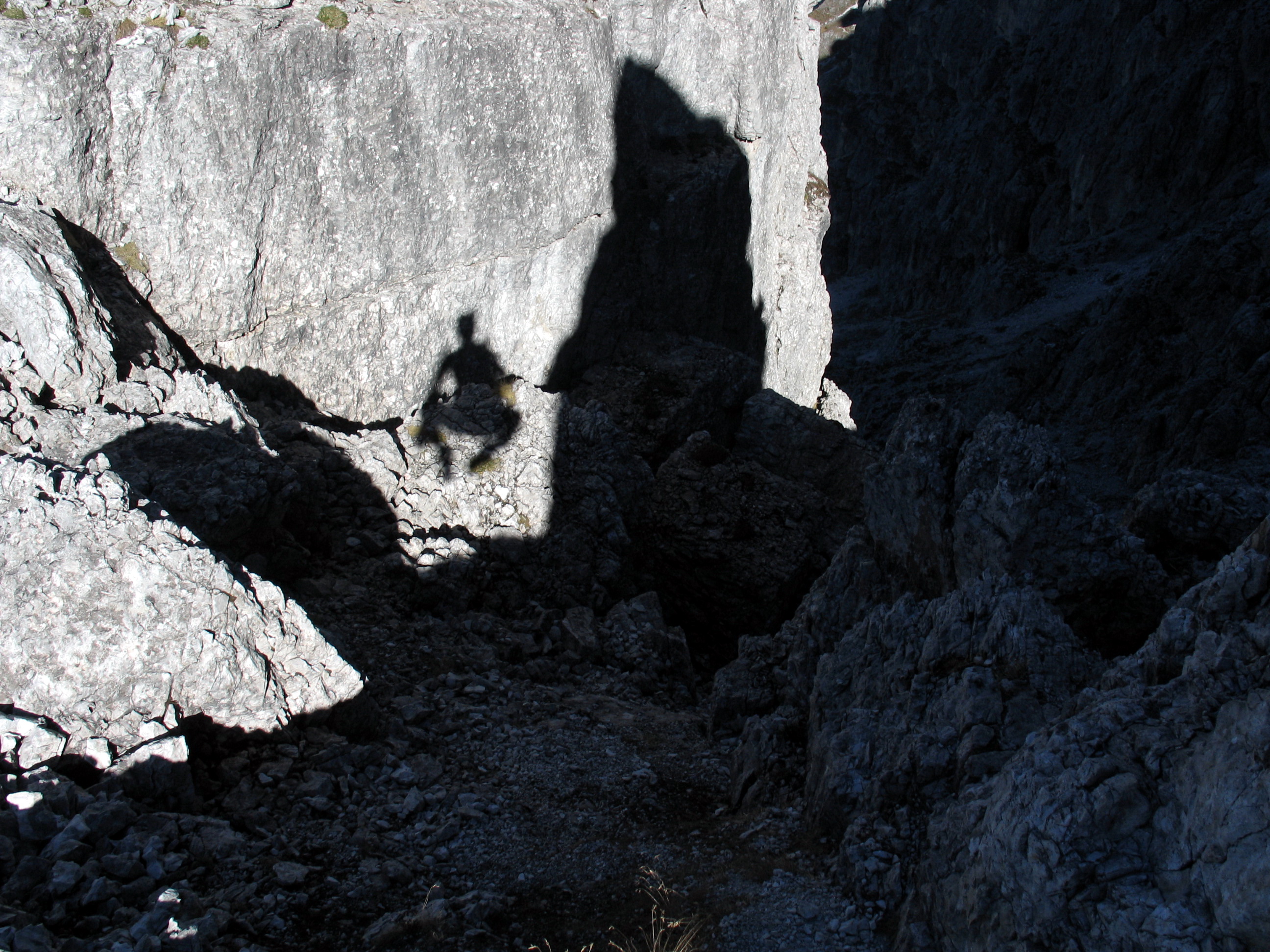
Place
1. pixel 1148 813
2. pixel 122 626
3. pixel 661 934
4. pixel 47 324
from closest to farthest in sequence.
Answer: pixel 1148 813, pixel 661 934, pixel 122 626, pixel 47 324

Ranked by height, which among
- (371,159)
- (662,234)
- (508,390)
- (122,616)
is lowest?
(122,616)

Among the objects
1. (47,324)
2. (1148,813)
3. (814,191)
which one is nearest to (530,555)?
(47,324)

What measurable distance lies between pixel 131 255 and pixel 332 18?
22.7ft

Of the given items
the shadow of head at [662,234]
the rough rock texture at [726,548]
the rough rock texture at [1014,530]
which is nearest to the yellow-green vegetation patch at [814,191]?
the shadow of head at [662,234]

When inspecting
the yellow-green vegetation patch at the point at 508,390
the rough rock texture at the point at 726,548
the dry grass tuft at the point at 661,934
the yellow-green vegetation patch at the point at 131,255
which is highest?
the yellow-green vegetation patch at the point at 131,255

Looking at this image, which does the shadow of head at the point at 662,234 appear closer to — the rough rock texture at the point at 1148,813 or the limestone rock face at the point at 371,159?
the limestone rock face at the point at 371,159

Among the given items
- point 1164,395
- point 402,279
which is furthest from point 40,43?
point 1164,395

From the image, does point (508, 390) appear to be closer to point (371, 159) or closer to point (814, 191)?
point (371, 159)

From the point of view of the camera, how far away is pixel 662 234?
2859 centimetres

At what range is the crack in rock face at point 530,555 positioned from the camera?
9031 millimetres

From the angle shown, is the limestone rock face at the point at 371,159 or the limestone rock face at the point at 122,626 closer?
the limestone rock face at the point at 122,626

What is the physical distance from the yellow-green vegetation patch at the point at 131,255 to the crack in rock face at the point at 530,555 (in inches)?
4.9

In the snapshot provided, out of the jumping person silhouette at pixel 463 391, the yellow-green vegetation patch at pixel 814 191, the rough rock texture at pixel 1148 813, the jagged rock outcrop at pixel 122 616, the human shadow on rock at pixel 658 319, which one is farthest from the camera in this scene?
the yellow-green vegetation patch at pixel 814 191

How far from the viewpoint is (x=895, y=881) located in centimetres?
975
